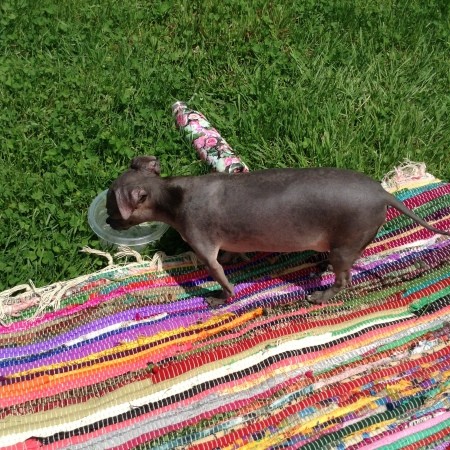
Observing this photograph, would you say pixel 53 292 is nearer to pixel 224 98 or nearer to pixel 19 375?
pixel 19 375

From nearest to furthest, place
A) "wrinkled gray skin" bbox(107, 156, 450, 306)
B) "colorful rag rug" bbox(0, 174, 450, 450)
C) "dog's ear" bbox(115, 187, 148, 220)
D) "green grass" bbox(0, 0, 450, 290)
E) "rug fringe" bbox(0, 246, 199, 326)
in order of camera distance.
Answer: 1. "colorful rag rug" bbox(0, 174, 450, 450)
2. "wrinkled gray skin" bbox(107, 156, 450, 306)
3. "dog's ear" bbox(115, 187, 148, 220)
4. "rug fringe" bbox(0, 246, 199, 326)
5. "green grass" bbox(0, 0, 450, 290)

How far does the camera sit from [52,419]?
3.14m

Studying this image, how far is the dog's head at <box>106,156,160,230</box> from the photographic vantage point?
3.51 meters

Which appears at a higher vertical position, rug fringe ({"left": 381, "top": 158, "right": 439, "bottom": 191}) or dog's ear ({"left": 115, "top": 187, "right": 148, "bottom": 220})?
dog's ear ({"left": 115, "top": 187, "right": 148, "bottom": 220})

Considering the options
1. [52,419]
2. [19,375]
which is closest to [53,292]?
[19,375]

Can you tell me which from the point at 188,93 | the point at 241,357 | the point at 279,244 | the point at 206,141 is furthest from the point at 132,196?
the point at 188,93

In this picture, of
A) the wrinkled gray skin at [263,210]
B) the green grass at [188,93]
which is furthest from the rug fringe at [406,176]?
the wrinkled gray skin at [263,210]

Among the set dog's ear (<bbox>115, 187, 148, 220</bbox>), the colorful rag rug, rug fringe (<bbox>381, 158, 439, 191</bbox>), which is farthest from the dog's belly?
rug fringe (<bbox>381, 158, 439, 191</bbox>)

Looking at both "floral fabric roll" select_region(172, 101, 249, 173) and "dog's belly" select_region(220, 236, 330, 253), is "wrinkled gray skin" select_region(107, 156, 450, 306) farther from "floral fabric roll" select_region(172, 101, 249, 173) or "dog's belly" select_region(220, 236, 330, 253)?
"floral fabric roll" select_region(172, 101, 249, 173)

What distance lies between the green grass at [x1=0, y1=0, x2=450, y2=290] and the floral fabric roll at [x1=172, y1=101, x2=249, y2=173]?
0.37ft

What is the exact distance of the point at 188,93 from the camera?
519 cm

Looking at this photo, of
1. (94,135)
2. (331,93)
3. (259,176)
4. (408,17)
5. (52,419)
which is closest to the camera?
(52,419)

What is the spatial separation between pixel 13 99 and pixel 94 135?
0.81 m

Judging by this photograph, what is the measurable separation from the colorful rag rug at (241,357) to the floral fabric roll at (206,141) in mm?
822
